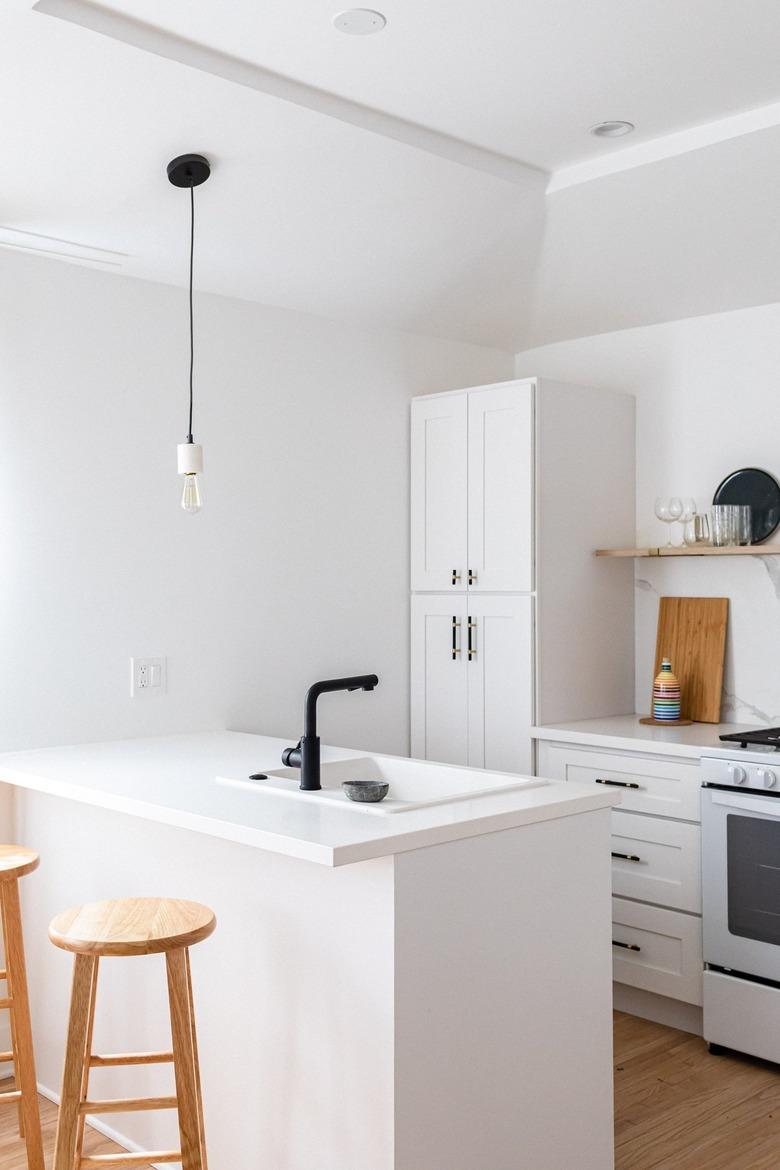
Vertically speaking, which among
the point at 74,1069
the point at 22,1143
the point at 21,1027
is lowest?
the point at 22,1143

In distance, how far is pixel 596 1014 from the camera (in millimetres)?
2395

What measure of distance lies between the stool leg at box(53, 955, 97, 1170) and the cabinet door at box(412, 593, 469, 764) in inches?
83.5

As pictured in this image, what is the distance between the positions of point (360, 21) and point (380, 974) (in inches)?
78.6

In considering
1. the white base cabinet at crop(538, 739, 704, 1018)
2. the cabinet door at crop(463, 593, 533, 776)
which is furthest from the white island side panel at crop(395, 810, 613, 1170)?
the cabinet door at crop(463, 593, 533, 776)

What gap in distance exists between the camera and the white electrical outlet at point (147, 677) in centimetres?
338

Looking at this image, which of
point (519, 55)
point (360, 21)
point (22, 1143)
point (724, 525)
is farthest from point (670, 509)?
point (22, 1143)

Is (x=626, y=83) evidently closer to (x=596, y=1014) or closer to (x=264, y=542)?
(x=264, y=542)

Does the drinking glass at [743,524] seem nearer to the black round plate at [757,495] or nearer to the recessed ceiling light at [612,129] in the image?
the black round plate at [757,495]

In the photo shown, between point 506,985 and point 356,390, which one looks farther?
point 356,390

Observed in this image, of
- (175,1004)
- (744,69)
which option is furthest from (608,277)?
(175,1004)

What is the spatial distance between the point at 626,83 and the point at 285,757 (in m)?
1.87

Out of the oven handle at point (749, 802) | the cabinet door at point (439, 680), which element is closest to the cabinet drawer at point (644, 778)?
the oven handle at point (749, 802)

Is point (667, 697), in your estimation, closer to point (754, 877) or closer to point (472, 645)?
point (472, 645)

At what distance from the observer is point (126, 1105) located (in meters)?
2.13
